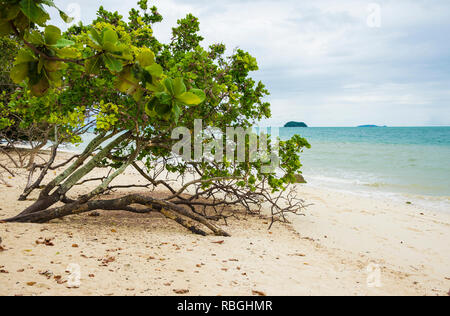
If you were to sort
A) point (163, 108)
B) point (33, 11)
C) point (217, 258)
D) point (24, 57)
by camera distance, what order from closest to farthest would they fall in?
point (33, 11)
point (163, 108)
point (24, 57)
point (217, 258)

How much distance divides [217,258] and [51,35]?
3.02 m

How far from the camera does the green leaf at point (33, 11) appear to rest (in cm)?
167

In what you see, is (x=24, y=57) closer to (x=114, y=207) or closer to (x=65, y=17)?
(x=65, y=17)

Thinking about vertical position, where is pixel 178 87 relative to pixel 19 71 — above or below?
below

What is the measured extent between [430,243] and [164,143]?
5592 mm

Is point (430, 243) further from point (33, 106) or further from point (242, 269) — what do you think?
point (33, 106)

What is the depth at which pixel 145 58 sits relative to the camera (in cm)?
196

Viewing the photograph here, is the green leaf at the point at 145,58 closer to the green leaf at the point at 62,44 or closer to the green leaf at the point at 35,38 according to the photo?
the green leaf at the point at 62,44

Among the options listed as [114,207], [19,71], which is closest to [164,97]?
[19,71]

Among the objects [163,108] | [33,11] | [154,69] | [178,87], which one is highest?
[33,11]

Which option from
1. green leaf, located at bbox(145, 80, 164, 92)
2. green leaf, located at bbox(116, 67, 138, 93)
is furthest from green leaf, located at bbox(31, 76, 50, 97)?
green leaf, located at bbox(145, 80, 164, 92)

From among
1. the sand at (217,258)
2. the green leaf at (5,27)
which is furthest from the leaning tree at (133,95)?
the sand at (217,258)
